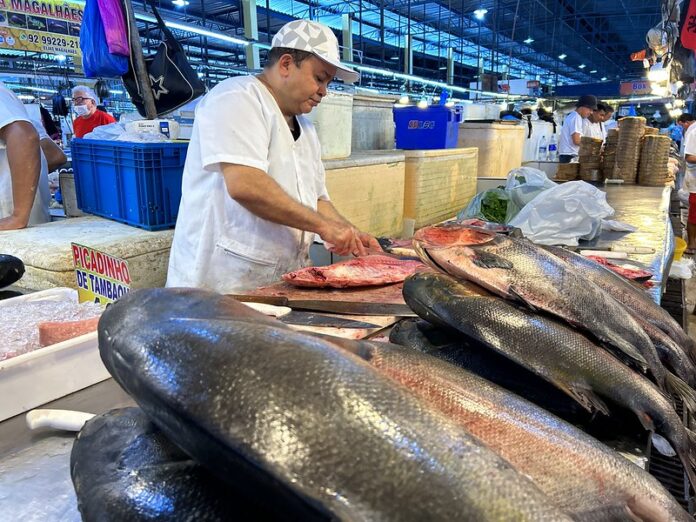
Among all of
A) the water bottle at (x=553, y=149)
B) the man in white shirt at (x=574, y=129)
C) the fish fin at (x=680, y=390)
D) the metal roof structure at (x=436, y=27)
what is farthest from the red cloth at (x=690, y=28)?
the metal roof structure at (x=436, y=27)

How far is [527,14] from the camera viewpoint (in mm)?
27516

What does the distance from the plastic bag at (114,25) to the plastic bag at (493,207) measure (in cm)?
334

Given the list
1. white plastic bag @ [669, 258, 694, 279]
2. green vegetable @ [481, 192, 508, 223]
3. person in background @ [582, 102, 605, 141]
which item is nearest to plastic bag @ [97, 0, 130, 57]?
green vegetable @ [481, 192, 508, 223]

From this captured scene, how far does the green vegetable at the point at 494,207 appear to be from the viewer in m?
5.07

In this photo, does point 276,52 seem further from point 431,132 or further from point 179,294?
point 431,132

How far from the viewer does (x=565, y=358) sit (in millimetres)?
1271

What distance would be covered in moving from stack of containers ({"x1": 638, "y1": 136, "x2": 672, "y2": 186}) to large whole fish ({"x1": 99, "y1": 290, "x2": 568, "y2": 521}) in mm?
8742

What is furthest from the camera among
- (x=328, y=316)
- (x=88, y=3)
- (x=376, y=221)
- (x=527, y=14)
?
(x=527, y=14)

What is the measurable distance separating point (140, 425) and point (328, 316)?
1.25 metres

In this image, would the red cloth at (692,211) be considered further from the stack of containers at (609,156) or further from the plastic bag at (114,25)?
the plastic bag at (114,25)

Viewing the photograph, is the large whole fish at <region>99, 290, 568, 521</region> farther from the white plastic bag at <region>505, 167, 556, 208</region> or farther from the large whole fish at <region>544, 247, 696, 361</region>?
the white plastic bag at <region>505, 167, 556, 208</region>

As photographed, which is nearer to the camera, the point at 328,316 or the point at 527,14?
the point at 328,316

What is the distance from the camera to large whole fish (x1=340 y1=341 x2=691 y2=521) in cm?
86

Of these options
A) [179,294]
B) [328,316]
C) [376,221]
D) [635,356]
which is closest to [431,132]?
[376,221]
